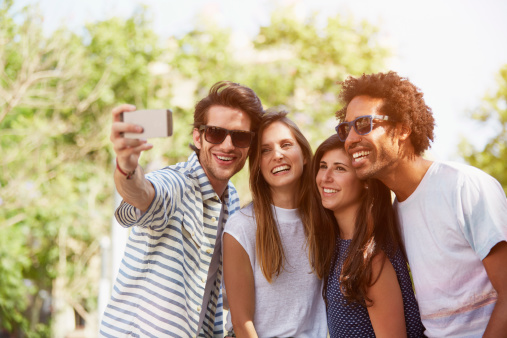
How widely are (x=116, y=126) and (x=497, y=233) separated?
71.9 inches

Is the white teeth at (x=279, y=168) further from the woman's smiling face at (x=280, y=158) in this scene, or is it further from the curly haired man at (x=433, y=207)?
the curly haired man at (x=433, y=207)

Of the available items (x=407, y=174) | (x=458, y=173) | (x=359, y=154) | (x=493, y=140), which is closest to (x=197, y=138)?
(x=359, y=154)

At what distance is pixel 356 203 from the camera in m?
3.27

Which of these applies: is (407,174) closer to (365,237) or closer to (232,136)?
(365,237)

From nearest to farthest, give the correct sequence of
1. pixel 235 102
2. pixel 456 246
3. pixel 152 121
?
pixel 152 121, pixel 456 246, pixel 235 102

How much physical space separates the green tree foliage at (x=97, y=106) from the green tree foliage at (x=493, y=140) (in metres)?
3.60

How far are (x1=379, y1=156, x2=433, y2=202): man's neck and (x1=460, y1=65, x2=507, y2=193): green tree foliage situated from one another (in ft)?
38.6

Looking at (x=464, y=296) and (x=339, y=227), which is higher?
(x=339, y=227)

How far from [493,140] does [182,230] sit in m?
13.5

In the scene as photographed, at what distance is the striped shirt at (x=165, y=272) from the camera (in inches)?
118

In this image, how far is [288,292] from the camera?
318cm

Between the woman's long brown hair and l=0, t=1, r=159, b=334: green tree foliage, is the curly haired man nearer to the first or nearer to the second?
the woman's long brown hair

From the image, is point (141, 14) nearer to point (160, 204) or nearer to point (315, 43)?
→ point (315, 43)

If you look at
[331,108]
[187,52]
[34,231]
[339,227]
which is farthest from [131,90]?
[339,227]
